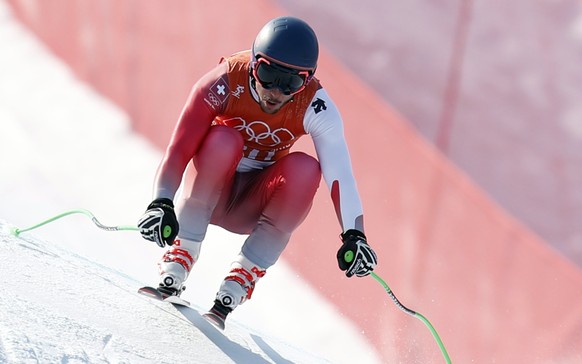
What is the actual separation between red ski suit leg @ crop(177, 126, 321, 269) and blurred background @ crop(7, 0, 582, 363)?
131cm

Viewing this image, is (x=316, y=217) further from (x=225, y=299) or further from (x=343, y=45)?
(x=225, y=299)

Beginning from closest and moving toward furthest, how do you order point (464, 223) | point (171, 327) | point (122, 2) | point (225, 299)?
point (171, 327) < point (225, 299) < point (464, 223) < point (122, 2)

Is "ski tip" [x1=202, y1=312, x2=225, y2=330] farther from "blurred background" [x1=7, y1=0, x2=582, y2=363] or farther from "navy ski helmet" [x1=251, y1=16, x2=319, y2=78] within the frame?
"blurred background" [x1=7, y1=0, x2=582, y2=363]

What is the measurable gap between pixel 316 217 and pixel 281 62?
254 centimetres

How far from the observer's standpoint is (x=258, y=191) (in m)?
3.59

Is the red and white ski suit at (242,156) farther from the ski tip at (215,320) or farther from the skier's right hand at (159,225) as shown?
the ski tip at (215,320)

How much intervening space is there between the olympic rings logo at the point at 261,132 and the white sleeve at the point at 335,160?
0.09 m

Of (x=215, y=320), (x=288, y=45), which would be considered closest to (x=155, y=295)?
(x=215, y=320)

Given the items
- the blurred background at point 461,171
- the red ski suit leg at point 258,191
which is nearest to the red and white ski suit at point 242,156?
the red ski suit leg at point 258,191

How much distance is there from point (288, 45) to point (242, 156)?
1.52 feet

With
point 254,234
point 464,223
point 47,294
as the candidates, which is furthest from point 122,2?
point 47,294

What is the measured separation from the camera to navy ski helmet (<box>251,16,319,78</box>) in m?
3.26

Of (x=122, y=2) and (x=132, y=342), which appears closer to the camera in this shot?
(x=132, y=342)

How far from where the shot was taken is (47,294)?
118 inches
